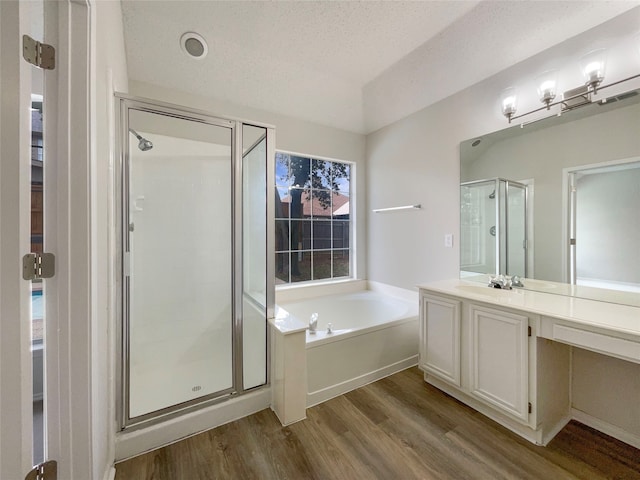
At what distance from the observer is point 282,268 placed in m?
3.07

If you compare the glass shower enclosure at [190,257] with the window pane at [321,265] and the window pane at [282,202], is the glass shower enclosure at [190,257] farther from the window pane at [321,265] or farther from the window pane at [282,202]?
the window pane at [321,265]

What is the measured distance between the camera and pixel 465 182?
2.37 m

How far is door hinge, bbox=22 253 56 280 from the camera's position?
0.78 meters

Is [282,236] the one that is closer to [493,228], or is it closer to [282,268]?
[282,268]

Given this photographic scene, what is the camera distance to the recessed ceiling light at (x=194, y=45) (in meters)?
2.08

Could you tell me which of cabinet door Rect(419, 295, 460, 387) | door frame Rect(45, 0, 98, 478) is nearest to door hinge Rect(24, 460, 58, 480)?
door frame Rect(45, 0, 98, 478)

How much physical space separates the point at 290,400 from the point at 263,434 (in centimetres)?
23

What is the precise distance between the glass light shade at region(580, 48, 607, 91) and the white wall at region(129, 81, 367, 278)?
2151 millimetres

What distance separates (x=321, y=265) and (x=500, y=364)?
6.78ft

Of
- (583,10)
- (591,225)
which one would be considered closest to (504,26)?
(583,10)

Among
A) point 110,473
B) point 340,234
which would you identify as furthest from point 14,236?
point 340,234

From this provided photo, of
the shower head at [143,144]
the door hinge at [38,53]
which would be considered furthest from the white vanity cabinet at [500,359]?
the shower head at [143,144]

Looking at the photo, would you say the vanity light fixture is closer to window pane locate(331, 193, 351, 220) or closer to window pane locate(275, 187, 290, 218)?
window pane locate(331, 193, 351, 220)

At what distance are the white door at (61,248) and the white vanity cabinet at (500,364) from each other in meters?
2.02
